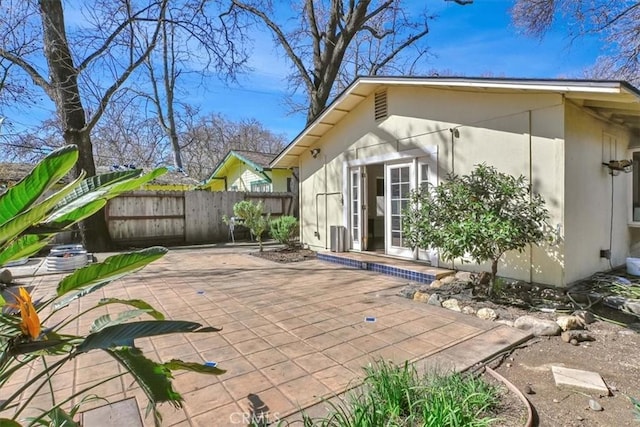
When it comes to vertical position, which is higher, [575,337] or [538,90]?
[538,90]

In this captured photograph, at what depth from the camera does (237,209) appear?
30.1 ft

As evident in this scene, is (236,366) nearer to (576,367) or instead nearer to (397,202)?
(576,367)

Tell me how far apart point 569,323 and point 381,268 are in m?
3.37

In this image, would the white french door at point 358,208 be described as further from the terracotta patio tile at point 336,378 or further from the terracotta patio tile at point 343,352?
the terracotta patio tile at point 336,378

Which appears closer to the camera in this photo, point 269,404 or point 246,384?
point 269,404

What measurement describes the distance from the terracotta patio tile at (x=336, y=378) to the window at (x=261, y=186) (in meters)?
13.2

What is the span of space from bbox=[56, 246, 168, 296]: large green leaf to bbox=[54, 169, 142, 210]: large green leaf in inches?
9.2

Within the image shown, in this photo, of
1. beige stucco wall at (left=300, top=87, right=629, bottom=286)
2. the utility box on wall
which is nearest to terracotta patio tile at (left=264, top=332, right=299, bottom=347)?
beige stucco wall at (left=300, top=87, right=629, bottom=286)

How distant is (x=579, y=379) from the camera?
2.66 m

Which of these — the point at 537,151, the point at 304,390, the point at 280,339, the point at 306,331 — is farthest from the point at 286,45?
the point at 304,390

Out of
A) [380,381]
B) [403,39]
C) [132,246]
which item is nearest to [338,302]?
[380,381]

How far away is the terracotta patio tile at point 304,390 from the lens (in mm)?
2426

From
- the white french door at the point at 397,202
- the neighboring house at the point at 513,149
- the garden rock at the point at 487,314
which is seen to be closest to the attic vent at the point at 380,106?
the neighboring house at the point at 513,149

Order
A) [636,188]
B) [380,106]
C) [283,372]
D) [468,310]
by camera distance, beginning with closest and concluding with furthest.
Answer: [283,372]
[468,310]
[636,188]
[380,106]
